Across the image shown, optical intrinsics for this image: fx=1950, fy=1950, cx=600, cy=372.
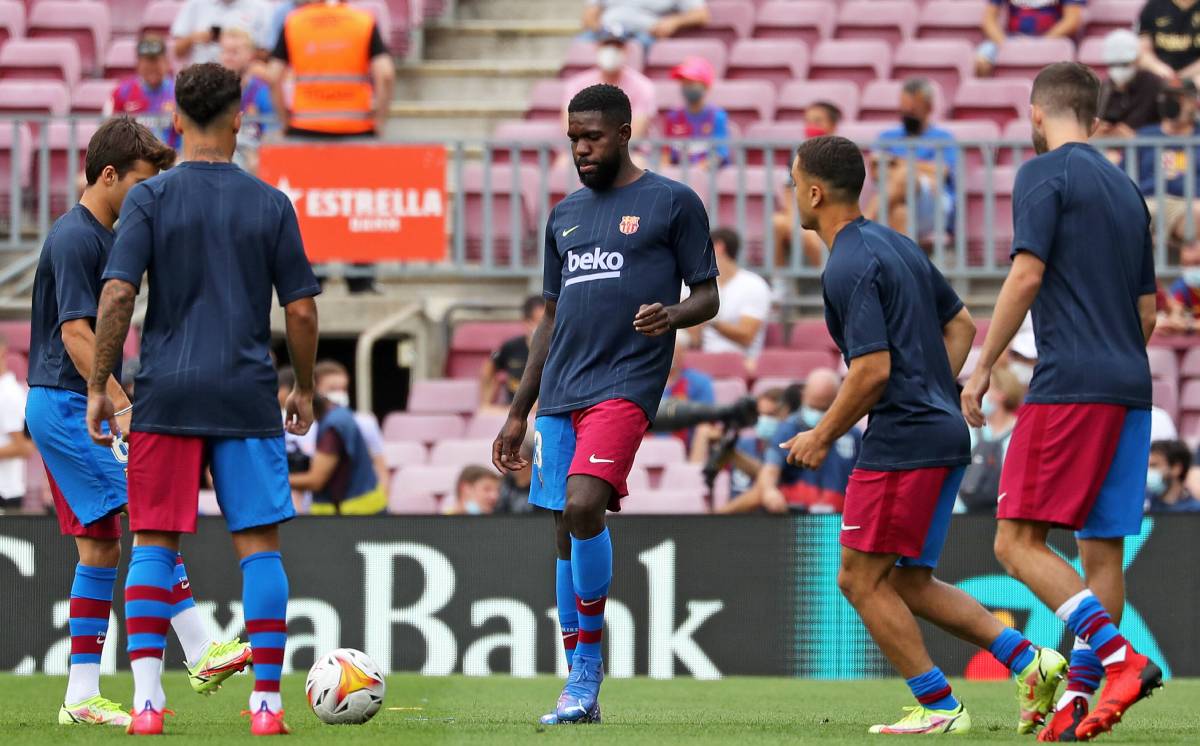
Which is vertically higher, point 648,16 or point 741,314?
point 648,16

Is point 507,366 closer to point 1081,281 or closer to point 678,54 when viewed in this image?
point 678,54

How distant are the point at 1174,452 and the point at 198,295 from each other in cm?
696

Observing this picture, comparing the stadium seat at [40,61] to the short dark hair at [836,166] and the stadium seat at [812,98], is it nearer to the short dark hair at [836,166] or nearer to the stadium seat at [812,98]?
the stadium seat at [812,98]

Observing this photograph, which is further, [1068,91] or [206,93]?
[1068,91]

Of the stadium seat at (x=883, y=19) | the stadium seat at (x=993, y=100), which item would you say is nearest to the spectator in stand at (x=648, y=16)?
the stadium seat at (x=883, y=19)

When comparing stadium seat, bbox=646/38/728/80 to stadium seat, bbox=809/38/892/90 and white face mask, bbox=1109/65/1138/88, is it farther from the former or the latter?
white face mask, bbox=1109/65/1138/88

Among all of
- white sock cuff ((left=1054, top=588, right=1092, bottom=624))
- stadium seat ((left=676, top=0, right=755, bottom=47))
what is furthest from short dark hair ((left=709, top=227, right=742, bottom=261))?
white sock cuff ((left=1054, top=588, right=1092, bottom=624))

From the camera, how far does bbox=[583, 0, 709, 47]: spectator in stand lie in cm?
1694

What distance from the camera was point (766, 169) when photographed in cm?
1381

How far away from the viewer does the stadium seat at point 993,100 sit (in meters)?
15.6

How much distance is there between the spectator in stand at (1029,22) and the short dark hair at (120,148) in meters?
10.6

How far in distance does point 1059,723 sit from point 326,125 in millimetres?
9640

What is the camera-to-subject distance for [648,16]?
17.1m

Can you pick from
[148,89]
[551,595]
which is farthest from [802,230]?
[148,89]
